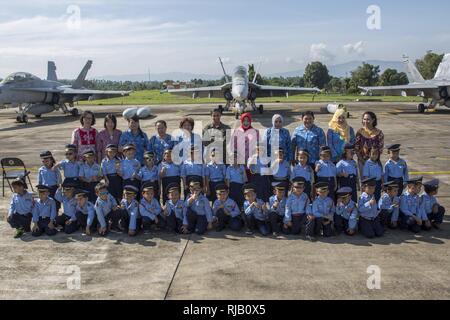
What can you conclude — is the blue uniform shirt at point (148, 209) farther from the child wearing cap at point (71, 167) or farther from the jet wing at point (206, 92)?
the jet wing at point (206, 92)

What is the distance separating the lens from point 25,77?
92.7ft

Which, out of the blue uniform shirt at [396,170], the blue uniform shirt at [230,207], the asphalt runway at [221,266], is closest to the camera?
the asphalt runway at [221,266]

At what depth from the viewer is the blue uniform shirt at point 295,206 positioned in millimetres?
6668

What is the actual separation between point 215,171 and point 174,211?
39.6 inches

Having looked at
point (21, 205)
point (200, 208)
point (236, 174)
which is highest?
point (236, 174)

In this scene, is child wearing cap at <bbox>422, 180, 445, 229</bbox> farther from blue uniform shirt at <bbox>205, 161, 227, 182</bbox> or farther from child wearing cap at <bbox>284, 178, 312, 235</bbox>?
blue uniform shirt at <bbox>205, 161, 227, 182</bbox>

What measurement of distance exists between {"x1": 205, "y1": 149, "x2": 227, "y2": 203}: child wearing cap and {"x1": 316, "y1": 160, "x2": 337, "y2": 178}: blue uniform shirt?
162 centimetres

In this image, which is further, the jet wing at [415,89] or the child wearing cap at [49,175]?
the jet wing at [415,89]

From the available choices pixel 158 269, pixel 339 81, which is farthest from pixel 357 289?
pixel 339 81

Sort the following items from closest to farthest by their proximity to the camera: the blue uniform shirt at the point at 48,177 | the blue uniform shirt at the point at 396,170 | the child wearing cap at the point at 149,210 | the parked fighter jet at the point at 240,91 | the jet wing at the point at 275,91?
the child wearing cap at the point at 149,210 → the blue uniform shirt at the point at 396,170 → the blue uniform shirt at the point at 48,177 → the parked fighter jet at the point at 240,91 → the jet wing at the point at 275,91

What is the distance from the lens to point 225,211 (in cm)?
697

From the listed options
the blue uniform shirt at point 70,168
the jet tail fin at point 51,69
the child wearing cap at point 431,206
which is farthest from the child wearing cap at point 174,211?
the jet tail fin at point 51,69

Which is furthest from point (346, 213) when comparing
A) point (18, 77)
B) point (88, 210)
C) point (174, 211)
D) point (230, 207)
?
point (18, 77)

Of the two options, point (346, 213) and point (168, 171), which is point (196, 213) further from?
point (346, 213)
